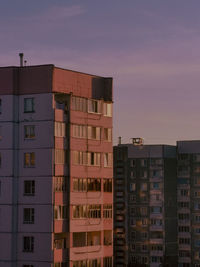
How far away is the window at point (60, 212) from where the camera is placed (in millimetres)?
81225

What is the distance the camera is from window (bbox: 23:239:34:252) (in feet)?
267

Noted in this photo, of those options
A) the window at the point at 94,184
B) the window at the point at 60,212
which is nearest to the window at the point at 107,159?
the window at the point at 94,184

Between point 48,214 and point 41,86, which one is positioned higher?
point 41,86

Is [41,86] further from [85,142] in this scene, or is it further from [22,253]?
[22,253]

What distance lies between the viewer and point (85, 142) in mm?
84875

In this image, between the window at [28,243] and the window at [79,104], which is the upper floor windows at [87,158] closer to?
the window at [79,104]

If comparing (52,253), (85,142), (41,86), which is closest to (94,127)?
(85,142)

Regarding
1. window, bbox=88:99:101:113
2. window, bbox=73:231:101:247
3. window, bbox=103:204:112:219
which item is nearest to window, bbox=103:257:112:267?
window, bbox=73:231:101:247

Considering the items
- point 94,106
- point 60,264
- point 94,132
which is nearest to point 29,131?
point 94,132

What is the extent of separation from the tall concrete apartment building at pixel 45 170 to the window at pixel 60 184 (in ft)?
0.33

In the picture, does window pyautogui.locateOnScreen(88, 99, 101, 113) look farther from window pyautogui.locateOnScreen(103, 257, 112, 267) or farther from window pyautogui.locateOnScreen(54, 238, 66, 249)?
window pyautogui.locateOnScreen(103, 257, 112, 267)

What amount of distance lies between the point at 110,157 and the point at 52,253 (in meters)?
13.2

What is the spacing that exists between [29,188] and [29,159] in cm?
295

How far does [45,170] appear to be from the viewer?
81.5 metres
